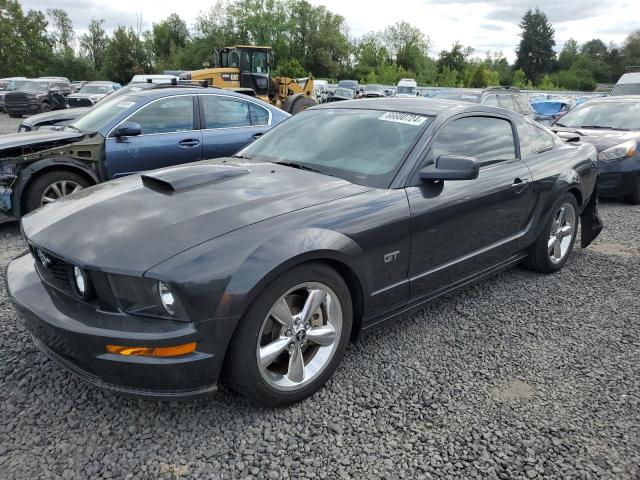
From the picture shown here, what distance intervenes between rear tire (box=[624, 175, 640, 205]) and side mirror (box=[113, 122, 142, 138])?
667cm

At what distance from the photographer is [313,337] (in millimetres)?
2521

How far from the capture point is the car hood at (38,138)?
5.21 m

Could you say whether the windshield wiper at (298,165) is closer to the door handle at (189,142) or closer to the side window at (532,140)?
the side window at (532,140)

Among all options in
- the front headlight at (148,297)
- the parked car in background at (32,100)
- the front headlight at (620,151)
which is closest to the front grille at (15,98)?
the parked car in background at (32,100)

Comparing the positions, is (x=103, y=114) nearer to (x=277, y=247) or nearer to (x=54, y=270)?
(x=54, y=270)

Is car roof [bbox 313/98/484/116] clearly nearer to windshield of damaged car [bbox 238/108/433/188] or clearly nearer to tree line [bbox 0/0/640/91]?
windshield of damaged car [bbox 238/108/433/188]

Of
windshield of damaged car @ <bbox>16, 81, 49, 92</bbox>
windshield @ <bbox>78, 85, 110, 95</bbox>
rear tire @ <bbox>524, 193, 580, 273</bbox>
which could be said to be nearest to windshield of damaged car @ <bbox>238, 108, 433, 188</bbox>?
rear tire @ <bbox>524, 193, 580, 273</bbox>

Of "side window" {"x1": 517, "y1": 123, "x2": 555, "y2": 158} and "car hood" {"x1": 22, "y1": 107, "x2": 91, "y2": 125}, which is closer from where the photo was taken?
"side window" {"x1": 517, "y1": 123, "x2": 555, "y2": 158}

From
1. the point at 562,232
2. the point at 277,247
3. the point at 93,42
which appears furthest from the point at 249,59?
the point at 93,42

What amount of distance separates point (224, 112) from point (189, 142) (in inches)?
28.1

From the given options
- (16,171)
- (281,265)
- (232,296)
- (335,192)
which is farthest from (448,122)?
(16,171)

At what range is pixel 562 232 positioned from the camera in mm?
4379

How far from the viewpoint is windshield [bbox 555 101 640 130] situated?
Answer: 790 centimetres

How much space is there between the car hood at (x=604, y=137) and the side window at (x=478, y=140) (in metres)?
3.80
